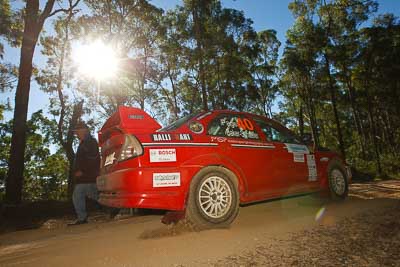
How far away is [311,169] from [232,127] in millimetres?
1821

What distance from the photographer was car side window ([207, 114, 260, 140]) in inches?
151

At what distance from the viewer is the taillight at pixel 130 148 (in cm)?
322

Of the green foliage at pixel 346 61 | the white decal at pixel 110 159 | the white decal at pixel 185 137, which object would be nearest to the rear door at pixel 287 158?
the white decal at pixel 185 137

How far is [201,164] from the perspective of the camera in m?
3.43

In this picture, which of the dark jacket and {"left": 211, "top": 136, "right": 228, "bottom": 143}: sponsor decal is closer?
{"left": 211, "top": 136, "right": 228, "bottom": 143}: sponsor decal

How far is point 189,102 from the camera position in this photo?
26031 millimetres

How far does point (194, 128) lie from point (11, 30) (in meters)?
15.0

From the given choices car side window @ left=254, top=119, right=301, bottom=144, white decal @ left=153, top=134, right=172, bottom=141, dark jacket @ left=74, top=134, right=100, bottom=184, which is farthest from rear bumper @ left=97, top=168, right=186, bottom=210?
dark jacket @ left=74, top=134, right=100, bottom=184

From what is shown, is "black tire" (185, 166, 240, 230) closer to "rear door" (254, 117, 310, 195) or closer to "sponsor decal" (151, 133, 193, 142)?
"sponsor decal" (151, 133, 193, 142)

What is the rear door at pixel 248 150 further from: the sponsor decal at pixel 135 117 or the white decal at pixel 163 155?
the sponsor decal at pixel 135 117

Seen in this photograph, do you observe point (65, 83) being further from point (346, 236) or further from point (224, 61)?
point (346, 236)

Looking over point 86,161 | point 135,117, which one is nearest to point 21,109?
point 86,161

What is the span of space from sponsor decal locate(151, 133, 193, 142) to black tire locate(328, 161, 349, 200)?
316cm

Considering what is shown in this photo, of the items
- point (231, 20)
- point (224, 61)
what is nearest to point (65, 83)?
point (224, 61)
